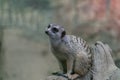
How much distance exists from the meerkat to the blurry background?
2.10 meters

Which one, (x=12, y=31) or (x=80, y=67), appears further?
(x=12, y=31)

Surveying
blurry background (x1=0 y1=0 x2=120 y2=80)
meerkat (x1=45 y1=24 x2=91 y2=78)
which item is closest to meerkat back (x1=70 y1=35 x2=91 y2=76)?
meerkat (x1=45 y1=24 x2=91 y2=78)

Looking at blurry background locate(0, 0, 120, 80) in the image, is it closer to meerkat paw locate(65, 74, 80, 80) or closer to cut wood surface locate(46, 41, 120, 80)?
cut wood surface locate(46, 41, 120, 80)

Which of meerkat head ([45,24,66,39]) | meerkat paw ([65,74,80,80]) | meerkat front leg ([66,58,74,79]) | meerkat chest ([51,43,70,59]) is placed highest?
meerkat head ([45,24,66,39])

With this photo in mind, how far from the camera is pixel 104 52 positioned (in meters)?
2.05

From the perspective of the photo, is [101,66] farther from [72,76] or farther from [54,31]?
[54,31]

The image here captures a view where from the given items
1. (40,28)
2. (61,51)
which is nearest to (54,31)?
(61,51)

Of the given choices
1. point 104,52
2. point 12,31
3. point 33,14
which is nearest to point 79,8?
point 33,14

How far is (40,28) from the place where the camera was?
13.8 ft

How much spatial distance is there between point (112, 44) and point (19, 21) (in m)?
1.02

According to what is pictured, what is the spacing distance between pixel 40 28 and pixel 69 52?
2.31 metres

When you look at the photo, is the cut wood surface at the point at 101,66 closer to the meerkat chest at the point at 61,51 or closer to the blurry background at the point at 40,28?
the meerkat chest at the point at 61,51

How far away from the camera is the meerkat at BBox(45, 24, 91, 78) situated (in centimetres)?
187

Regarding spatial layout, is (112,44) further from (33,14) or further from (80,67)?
(80,67)
